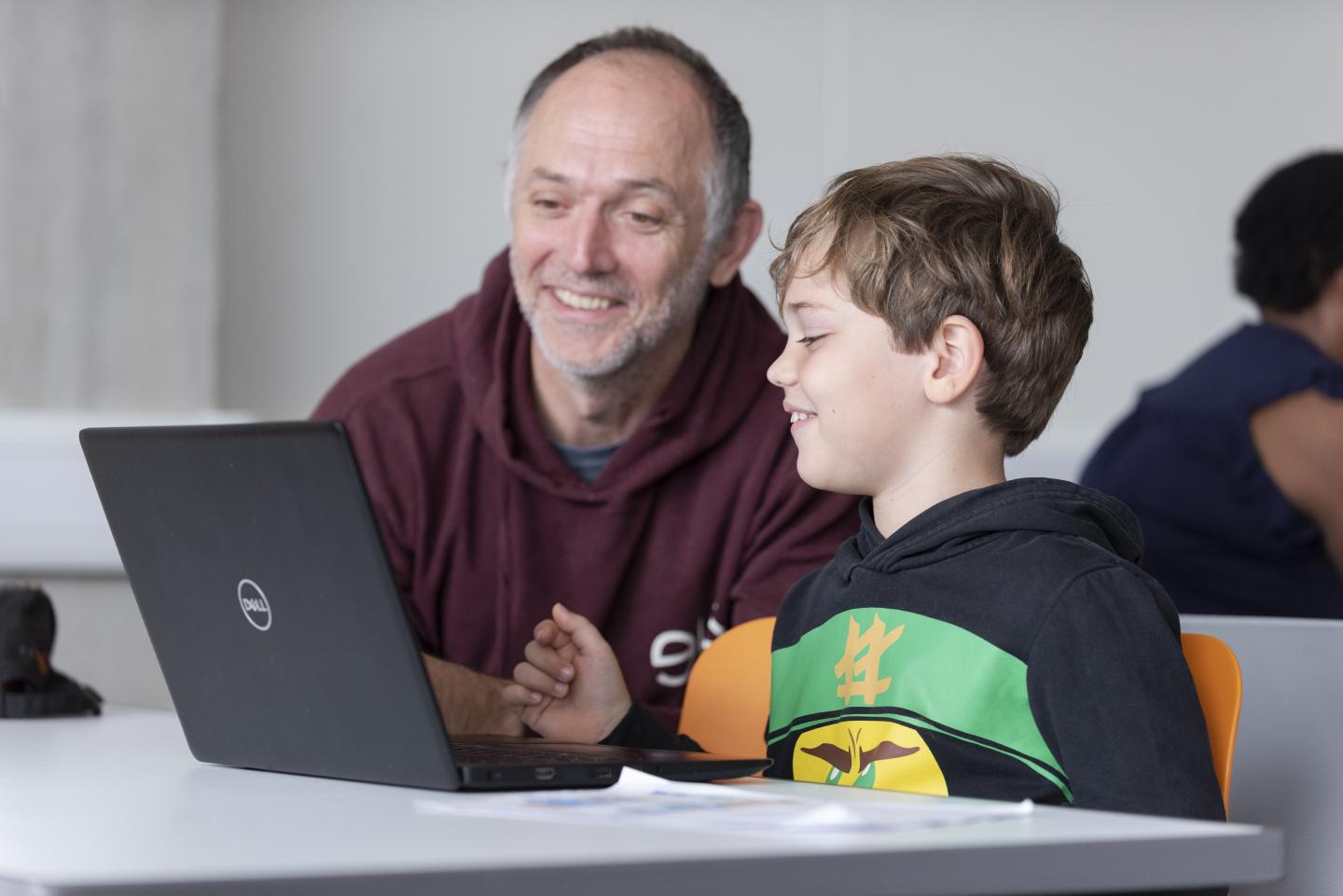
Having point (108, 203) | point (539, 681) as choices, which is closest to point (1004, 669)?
point (539, 681)

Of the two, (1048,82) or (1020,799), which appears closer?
(1020,799)

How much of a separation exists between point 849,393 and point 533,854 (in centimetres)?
74

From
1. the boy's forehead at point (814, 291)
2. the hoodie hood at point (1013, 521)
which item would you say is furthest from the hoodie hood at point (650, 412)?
the hoodie hood at point (1013, 521)

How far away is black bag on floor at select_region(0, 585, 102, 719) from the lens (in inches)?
59.2

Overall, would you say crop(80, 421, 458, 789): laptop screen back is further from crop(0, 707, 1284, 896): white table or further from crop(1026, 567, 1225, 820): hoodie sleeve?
crop(1026, 567, 1225, 820): hoodie sleeve

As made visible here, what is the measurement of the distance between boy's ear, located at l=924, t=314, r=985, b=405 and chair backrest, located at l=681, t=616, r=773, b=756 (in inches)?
10.9

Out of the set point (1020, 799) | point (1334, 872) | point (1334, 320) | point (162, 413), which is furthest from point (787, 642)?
point (162, 413)

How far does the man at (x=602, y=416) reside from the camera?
1.84 m

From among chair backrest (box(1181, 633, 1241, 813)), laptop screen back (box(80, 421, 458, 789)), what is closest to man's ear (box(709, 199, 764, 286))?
chair backrest (box(1181, 633, 1241, 813))

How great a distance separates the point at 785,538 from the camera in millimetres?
1784

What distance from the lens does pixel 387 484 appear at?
6.17ft

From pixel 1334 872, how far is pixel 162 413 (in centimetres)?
216

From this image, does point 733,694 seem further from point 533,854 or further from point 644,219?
point 533,854

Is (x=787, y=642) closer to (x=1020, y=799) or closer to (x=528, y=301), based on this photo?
(x=1020, y=799)
